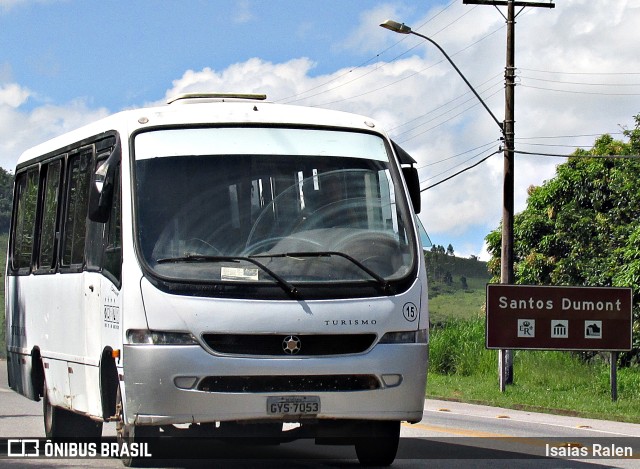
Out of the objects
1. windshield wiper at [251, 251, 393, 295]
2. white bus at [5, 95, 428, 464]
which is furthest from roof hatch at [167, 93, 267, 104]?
windshield wiper at [251, 251, 393, 295]

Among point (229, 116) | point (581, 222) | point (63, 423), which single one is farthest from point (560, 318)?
point (581, 222)

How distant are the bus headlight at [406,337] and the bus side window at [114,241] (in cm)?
213

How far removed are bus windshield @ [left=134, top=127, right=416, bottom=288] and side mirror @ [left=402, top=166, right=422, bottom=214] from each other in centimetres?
34

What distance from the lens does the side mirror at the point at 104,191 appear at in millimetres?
10992

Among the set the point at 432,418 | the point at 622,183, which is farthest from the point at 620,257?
the point at 432,418

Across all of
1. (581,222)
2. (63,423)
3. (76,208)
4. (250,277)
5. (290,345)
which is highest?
(581,222)

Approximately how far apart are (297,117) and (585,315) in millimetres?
14818

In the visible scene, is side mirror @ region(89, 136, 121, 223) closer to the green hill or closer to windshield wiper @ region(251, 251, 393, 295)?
windshield wiper @ region(251, 251, 393, 295)

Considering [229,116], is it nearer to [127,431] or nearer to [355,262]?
[355,262]

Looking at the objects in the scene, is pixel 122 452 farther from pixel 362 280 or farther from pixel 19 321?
pixel 19 321

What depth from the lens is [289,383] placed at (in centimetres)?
1021

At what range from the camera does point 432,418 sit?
1942cm

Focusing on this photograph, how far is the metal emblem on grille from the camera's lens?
10219 mm

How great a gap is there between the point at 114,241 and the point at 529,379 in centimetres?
2118
